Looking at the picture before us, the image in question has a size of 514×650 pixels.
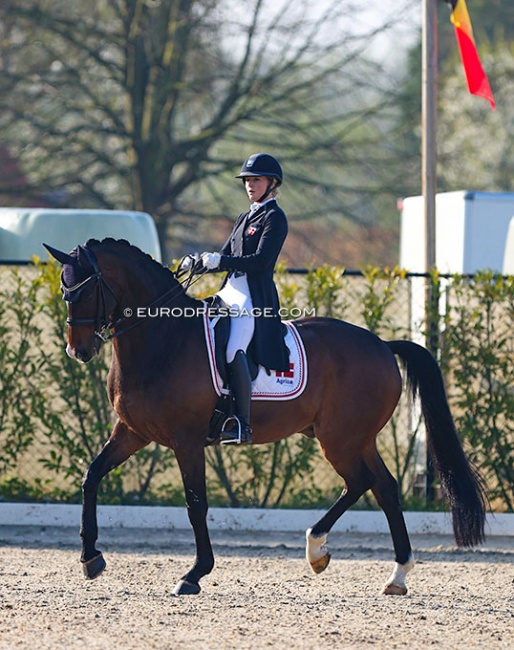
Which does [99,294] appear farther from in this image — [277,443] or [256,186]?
[277,443]

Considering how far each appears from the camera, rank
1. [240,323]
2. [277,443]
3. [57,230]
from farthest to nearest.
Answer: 1. [57,230]
2. [277,443]
3. [240,323]

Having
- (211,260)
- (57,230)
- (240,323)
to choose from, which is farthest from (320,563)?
Result: (57,230)

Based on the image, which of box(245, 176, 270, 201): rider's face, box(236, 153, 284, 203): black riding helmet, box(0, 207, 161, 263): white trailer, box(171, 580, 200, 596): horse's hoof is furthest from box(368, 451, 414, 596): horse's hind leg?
box(0, 207, 161, 263): white trailer

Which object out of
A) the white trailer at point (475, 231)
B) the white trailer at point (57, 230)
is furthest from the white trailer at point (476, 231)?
the white trailer at point (57, 230)

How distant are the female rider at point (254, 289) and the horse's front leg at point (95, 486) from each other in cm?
58

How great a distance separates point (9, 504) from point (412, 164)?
12306 mm

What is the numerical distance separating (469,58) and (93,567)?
240 inches

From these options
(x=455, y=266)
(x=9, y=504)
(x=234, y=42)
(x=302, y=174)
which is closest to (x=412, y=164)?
(x=302, y=174)

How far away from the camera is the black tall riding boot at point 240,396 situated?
596 centimetres

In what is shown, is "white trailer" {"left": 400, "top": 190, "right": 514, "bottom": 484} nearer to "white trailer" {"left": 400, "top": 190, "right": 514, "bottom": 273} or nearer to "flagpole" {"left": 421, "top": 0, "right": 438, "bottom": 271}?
"white trailer" {"left": 400, "top": 190, "right": 514, "bottom": 273}

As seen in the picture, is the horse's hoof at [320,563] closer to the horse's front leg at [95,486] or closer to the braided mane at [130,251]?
the horse's front leg at [95,486]

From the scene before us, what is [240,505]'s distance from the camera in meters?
8.88

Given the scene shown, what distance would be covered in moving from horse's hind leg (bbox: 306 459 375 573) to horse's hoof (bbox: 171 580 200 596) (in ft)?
2.61

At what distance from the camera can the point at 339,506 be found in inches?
250
